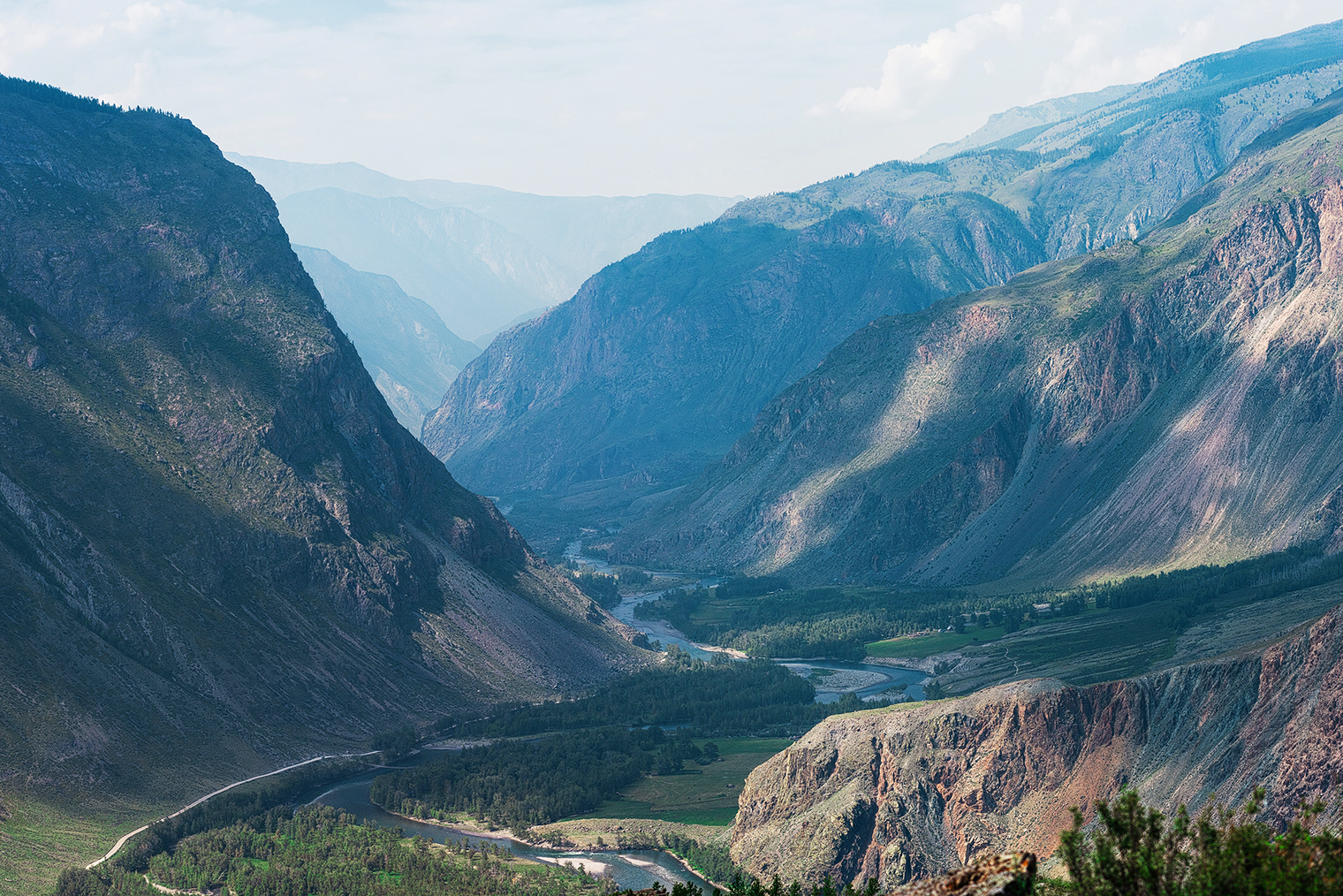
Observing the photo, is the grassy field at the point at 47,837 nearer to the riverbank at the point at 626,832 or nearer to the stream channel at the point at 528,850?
the stream channel at the point at 528,850

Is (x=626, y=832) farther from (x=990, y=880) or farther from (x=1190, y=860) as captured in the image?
(x=990, y=880)

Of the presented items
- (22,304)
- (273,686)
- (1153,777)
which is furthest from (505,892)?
(22,304)

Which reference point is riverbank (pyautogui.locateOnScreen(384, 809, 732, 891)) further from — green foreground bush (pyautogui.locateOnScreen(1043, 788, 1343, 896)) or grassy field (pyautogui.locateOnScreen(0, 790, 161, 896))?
green foreground bush (pyautogui.locateOnScreen(1043, 788, 1343, 896))

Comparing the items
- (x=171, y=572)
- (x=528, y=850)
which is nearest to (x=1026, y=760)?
(x=528, y=850)

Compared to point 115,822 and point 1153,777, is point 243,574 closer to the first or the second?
point 115,822

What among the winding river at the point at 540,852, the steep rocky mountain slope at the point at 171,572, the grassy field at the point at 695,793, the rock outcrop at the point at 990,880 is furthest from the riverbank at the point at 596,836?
the rock outcrop at the point at 990,880

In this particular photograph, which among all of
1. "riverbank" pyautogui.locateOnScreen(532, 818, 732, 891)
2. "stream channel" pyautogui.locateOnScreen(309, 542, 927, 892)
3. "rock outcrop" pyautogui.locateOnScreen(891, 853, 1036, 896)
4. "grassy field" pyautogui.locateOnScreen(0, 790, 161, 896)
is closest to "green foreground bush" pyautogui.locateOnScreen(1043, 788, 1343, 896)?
"rock outcrop" pyautogui.locateOnScreen(891, 853, 1036, 896)
